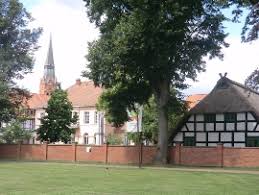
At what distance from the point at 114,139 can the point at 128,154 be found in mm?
27895

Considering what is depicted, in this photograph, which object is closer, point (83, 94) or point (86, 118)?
point (86, 118)

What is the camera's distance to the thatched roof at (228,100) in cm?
4916

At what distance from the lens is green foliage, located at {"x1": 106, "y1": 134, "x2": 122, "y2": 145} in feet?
252

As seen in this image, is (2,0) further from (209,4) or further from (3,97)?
(209,4)

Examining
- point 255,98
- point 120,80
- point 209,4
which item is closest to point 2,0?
point 120,80

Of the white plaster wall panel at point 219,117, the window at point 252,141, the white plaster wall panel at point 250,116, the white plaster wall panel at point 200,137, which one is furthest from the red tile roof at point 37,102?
the window at point 252,141

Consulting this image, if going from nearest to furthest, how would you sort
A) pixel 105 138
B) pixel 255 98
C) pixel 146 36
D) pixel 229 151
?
1. pixel 146 36
2. pixel 229 151
3. pixel 255 98
4. pixel 105 138

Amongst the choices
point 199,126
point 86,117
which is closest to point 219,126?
point 199,126

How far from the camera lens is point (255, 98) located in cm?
5194

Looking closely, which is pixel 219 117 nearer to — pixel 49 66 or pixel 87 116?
pixel 87 116

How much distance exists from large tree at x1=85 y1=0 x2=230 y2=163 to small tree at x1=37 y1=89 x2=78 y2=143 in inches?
601

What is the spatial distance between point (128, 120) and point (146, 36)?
38.9 ft

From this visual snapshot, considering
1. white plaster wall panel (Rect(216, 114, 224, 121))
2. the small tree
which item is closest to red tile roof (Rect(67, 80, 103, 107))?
the small tree

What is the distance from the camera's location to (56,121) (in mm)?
62375
